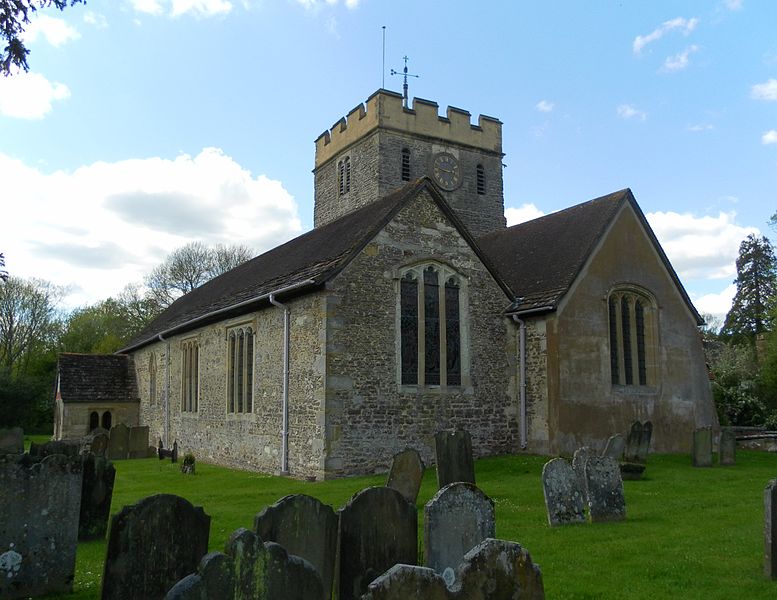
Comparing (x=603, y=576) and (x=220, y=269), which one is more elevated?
(x=220, y=269)

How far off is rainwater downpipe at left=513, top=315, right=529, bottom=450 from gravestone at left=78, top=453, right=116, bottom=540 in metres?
11.2

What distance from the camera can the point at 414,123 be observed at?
33.4 meters

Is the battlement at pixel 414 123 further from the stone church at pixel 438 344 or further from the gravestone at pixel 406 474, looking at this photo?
the gravestone at pixel 406 474

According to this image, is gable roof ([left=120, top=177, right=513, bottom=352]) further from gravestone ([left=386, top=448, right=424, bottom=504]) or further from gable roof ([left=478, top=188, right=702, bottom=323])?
gravestone ([left=386, top=448, right=424, bottom=504])

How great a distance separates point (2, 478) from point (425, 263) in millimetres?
11754

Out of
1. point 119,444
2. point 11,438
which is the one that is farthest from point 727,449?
point 11,438

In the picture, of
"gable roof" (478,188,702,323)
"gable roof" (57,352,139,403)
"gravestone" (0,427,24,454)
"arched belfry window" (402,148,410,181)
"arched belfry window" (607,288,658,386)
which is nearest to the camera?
"gable roof" (478,188,702,323)

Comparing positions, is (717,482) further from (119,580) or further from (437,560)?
(119,580)

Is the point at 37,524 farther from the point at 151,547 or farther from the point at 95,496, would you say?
the point at 95,496

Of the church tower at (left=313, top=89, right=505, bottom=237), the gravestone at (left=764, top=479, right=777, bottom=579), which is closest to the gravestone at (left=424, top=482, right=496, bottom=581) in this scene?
the gravestone at (left=764, top=479, right=777, bottom=579)

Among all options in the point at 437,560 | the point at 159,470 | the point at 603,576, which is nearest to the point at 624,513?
the point at 603,576

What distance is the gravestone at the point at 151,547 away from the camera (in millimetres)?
5379

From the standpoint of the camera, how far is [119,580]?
17.7 ft

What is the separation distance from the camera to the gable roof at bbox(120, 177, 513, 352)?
16188 millimetres
